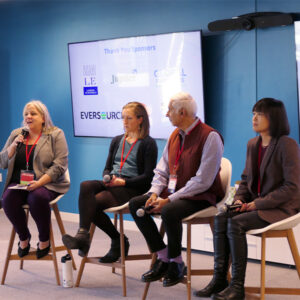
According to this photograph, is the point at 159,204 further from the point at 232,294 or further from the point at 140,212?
the point at 232,294

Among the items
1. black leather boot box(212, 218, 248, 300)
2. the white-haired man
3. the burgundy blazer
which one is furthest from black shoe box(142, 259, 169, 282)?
the burgundy blazer

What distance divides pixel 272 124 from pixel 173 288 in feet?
4.49

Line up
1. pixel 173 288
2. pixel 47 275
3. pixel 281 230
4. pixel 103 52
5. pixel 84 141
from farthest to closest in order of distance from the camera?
pixel 84 141 < pixel 103 52 < pixel 47 275 < pixel 173 288 < pixel 281 230

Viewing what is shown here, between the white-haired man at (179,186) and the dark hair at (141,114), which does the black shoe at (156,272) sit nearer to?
the white-haired man at (179,186)

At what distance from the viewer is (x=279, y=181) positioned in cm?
349

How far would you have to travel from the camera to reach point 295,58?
4750 millimetres

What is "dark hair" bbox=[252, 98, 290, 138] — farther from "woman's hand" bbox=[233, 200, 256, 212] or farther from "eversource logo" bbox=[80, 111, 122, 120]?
"eversource logo" bbox=[80, 111, 122, 120]

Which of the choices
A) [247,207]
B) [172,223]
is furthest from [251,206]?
[172,223]

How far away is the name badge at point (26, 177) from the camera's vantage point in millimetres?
4395

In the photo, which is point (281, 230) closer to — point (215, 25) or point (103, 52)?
point (215, 25)

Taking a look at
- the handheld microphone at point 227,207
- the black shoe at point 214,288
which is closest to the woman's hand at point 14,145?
the handheld microphone at point 227,207

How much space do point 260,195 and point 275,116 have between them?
480 mm

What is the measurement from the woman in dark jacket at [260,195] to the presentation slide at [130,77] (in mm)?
1706

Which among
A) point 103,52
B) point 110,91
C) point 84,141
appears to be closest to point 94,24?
point 103,52
